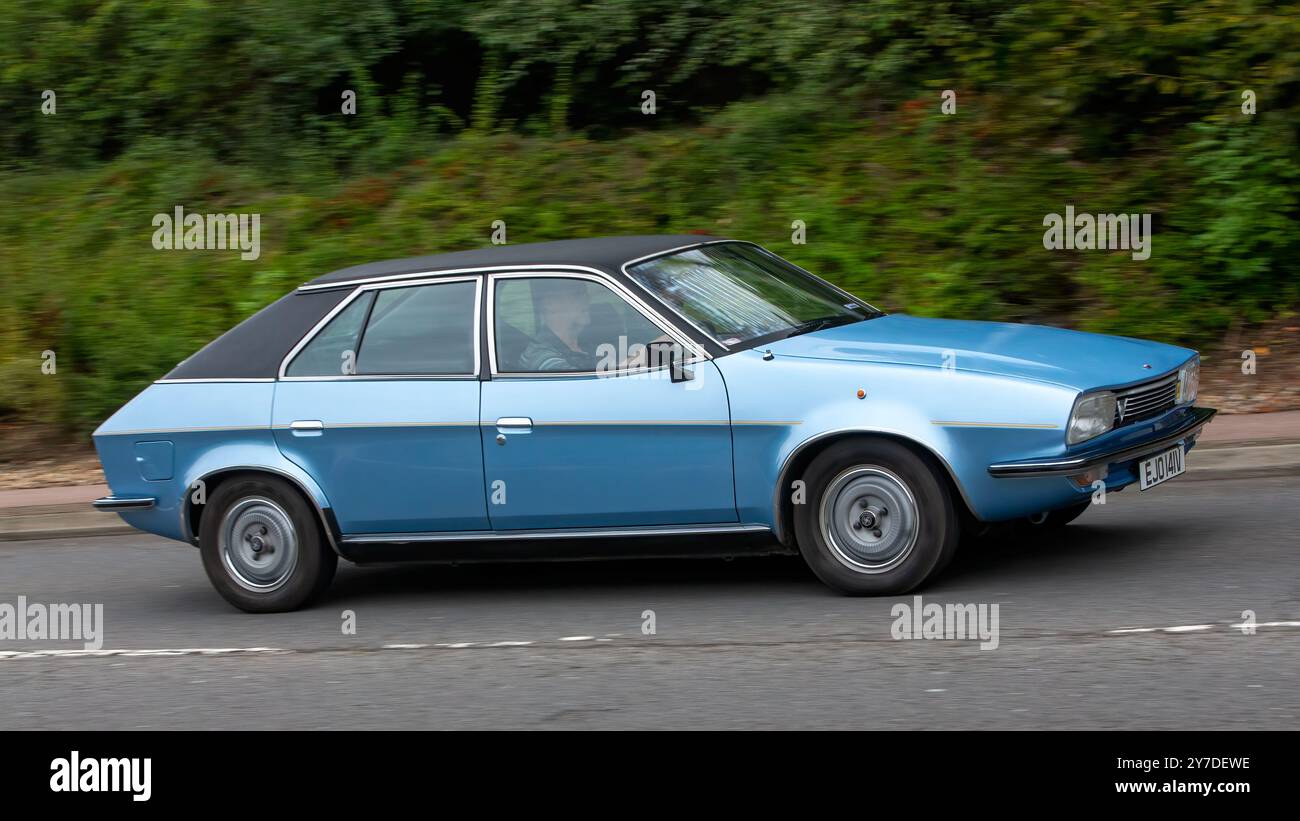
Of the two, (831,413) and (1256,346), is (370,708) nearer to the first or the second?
(831,413)

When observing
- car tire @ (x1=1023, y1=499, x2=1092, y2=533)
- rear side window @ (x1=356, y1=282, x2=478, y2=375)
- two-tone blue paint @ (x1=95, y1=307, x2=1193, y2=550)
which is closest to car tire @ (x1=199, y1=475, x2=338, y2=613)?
two-tone blue paint @ (x1=95, y1=307, x2=1193, y2=550)

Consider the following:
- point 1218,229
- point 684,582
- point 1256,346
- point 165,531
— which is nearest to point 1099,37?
point 1218,229

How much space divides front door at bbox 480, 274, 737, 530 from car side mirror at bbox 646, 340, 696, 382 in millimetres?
27

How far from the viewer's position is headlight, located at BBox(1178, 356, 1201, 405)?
7.32 metres

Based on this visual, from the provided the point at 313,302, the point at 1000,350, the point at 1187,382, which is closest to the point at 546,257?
the point at 313,302

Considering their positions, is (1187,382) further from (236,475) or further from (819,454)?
(236,475)

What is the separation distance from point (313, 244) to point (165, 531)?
7148 millimetres

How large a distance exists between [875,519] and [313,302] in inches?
117

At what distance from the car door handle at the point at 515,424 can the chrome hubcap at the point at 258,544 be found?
127 cm

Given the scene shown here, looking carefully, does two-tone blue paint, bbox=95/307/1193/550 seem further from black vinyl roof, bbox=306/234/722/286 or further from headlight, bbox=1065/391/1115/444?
black vinyl roof, bbox=306/234/722/286

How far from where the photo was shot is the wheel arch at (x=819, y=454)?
21.9 feet

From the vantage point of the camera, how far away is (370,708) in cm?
606

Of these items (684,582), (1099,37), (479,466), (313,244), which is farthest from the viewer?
(313,244)

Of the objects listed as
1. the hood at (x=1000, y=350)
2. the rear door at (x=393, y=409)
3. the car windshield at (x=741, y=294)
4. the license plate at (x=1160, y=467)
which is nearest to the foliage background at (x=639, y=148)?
the car windshield at (x=741, y=294)
